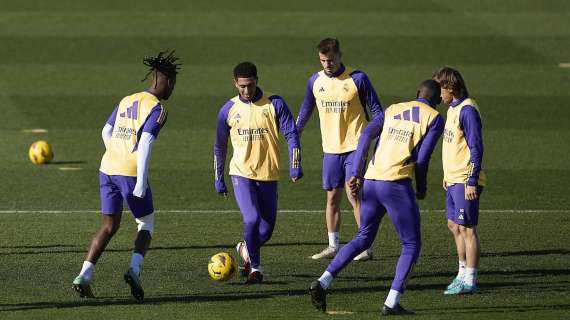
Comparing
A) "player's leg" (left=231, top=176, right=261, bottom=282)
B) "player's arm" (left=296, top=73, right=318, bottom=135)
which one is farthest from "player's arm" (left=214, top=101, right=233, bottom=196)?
"player's arm" (left=296, top=73, right=318, bottom=135)

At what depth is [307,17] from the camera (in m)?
31.6

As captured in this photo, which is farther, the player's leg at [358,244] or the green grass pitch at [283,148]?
the green grass pitch at [283,148]

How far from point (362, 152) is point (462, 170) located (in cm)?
150

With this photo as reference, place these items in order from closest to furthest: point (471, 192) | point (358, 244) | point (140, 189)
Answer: point (358, 244) < point (140, 189) < point (471, 192)

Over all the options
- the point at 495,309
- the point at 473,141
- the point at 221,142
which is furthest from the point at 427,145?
the point at 221,142

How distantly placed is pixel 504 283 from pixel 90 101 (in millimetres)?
13618

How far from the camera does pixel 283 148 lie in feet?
72.1

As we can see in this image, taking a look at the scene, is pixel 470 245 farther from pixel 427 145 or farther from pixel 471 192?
pixel 427 145

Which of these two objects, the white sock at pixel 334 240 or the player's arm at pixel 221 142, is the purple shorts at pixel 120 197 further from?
the white sock at pixel 334 240

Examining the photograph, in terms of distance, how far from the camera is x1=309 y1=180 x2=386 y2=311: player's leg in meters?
11.2

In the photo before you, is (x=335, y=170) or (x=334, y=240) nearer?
(x=335, y=170)

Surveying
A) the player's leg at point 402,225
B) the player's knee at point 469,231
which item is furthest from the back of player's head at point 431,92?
the player's knee at point 469,231

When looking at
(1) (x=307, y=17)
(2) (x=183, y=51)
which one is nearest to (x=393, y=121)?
(2) (x=183, y=51)

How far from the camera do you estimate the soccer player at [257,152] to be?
41.7 feet
